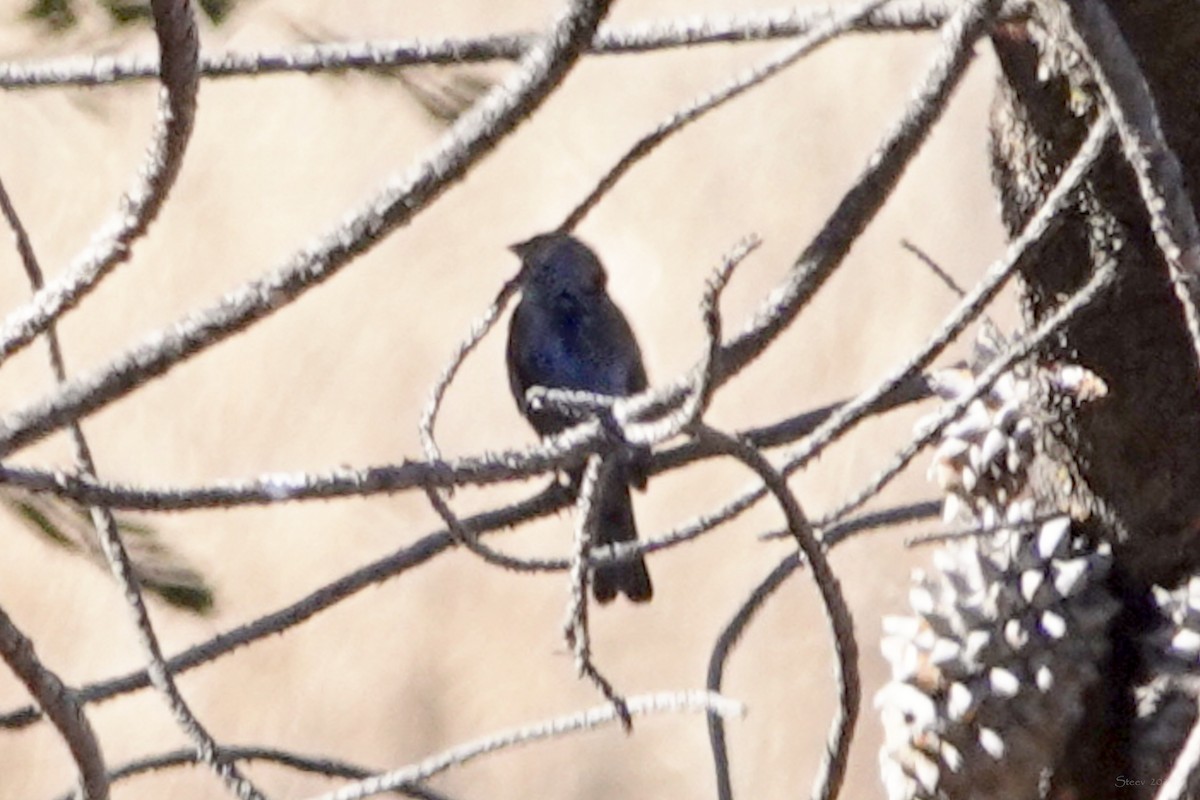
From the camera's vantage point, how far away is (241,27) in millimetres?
2289

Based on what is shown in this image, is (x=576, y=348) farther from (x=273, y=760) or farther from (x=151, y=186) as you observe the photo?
(x=151, y=186)

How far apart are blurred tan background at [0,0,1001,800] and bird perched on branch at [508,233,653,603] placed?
68 mm

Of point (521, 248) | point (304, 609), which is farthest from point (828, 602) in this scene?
point (521, 248)

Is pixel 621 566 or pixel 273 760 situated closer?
pixel 273 760

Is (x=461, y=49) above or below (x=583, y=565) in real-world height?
above

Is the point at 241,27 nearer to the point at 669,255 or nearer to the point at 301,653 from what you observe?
the point at 669,255

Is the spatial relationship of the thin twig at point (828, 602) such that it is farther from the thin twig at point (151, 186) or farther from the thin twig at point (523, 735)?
the thin twig at point (151, 186)

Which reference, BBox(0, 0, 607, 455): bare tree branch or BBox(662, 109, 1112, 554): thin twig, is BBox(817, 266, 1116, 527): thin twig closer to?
BBox(662, 109, 1112, 554): thin twig

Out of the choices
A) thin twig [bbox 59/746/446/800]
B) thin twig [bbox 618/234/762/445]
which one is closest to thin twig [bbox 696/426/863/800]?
thin twig [bbox 618/234/762/445]

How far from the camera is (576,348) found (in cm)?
251

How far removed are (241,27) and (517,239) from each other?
455 mm

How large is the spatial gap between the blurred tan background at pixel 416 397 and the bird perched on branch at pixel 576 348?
0.07 metres

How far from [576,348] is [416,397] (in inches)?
11.7

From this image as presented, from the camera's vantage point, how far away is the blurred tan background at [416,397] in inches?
89.0
